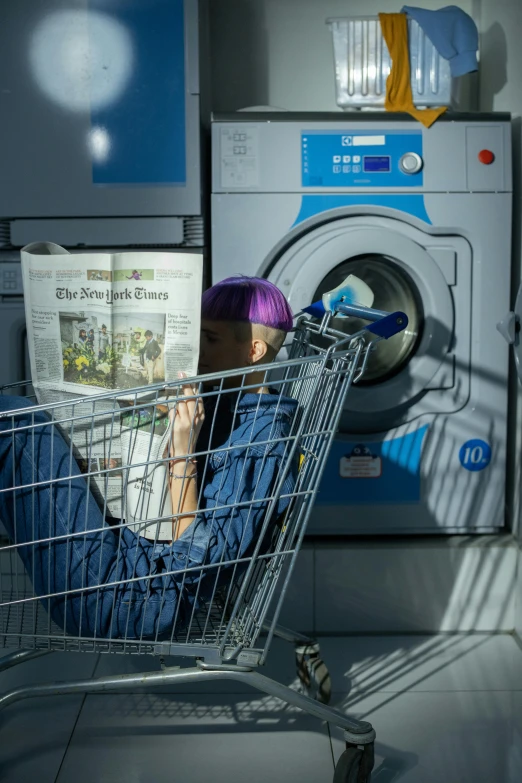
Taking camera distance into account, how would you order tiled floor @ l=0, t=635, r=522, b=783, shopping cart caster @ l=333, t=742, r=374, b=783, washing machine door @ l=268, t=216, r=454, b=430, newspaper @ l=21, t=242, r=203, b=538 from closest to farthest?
newspaper @ l=21, t=242, r=203, b=538 → shopping cart caster @ l=333, t=742, r=374, b=783 → tiled floor @ l=0, t=635, r=522, b=783 → washing machine door @ l=268, t=216, r=454, b=430

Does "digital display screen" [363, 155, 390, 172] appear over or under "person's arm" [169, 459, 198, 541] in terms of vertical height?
over

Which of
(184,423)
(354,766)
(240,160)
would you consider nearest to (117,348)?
(184,423)

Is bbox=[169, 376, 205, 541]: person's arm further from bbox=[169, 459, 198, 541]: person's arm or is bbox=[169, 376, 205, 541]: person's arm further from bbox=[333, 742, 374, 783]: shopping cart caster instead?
bbox=[333, 742, 374, 783]: shopping cart caster

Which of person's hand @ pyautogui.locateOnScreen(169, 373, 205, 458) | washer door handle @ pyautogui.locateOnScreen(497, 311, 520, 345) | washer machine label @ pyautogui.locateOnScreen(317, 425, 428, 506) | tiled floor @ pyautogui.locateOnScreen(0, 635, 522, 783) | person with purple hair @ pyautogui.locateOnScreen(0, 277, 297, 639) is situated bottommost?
tiled floor @ pyautogui.locateOnScreen(0, 635, 522, 783)

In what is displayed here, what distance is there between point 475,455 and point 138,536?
4.11ft

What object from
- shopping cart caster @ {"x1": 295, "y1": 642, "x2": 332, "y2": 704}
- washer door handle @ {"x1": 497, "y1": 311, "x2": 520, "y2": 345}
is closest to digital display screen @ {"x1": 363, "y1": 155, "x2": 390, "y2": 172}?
washer door handle @ {"x1": 497, "y1": 311, "x2": 520, "y2": 345}

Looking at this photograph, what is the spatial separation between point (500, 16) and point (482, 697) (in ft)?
6.53

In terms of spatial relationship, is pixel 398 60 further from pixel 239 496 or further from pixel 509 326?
pixel 239 496

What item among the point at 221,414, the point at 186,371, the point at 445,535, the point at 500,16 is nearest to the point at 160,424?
the point at 186,371

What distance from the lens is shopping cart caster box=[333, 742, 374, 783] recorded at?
1.44 metres

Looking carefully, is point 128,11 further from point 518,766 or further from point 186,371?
point 518,766

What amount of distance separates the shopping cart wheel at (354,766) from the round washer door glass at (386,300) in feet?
3.41

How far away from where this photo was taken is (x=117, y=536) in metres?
1.38

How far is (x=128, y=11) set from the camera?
7.09ft
